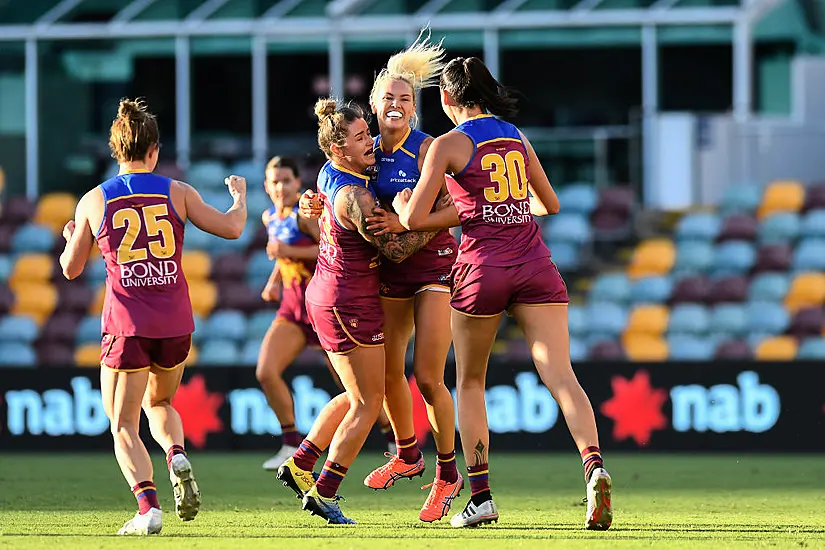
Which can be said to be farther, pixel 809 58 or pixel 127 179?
pixel 809 58

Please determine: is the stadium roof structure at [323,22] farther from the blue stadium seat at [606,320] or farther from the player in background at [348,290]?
the player in background at [348,290]

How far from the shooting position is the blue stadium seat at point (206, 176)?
17.3 metres

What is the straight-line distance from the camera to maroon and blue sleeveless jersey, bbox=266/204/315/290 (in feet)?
34.3

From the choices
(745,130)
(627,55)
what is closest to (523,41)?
(627,55)

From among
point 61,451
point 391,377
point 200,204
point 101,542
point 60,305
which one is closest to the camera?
point 101,542

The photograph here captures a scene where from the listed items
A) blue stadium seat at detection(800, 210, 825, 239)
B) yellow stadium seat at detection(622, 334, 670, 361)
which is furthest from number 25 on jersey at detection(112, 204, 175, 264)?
blue stadium seat at detection(800, 210, 825, 239)

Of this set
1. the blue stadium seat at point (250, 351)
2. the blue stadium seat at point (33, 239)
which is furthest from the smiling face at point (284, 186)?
the blue stadium seat at point (33, 239)

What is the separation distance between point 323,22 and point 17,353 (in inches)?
201

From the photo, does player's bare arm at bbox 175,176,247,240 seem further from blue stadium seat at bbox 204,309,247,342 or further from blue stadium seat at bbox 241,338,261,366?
blue stadium seat at bbox 204,309,247,342

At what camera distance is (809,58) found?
1875 centimetres

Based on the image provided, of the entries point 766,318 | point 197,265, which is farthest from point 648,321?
point 197,265

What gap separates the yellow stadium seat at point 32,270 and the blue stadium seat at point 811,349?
25.5 feet

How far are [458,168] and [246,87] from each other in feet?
37.0

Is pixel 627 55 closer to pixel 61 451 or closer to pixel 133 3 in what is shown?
pixel 133 3
